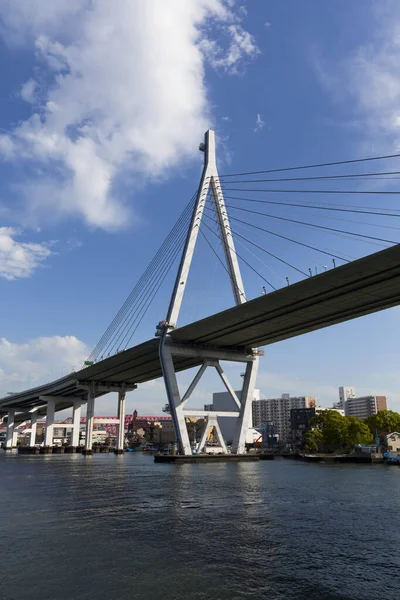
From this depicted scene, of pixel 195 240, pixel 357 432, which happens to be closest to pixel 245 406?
pixel 195 240

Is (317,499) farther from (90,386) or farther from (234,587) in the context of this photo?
(90,386)

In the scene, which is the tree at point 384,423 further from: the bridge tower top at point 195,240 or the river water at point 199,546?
the river water at point 199,546

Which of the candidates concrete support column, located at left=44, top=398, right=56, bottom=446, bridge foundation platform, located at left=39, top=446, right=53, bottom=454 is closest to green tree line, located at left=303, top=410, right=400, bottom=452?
concrete support column, located at left=44, top=398, right=56, bottom=446

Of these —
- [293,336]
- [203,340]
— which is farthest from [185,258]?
[293,336]

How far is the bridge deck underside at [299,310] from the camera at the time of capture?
118ft

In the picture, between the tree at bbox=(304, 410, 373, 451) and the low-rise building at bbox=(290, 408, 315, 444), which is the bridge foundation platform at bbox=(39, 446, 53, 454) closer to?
the tree at bbox=(304, 410, 373, 451)

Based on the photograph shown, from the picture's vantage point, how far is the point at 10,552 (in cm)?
1318

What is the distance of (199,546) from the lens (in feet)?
45.3

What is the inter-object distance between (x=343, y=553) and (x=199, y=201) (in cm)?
4289

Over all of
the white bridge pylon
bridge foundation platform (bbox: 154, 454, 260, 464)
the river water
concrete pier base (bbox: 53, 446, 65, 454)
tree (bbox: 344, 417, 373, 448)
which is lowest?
concrete pier base (bbox: 53, 446, 65, 454)

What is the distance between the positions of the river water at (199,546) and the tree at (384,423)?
59.9 metres

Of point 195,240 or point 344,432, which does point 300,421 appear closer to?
Result: point 344,432

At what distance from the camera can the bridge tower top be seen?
50406mm

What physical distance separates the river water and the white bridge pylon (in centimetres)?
2707
